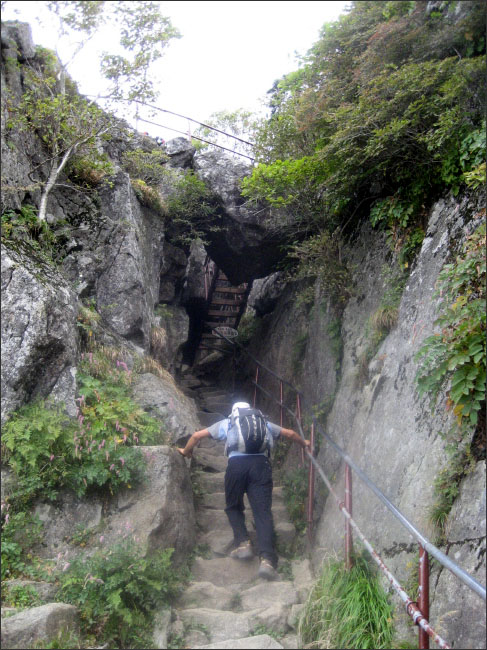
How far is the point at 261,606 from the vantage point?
4488 mm

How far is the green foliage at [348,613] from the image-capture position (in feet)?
11.4

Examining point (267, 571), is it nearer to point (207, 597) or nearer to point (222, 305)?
point (207, 597)

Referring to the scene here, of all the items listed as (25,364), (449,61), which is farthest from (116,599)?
(449,61)

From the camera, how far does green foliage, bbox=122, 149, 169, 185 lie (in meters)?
9.28

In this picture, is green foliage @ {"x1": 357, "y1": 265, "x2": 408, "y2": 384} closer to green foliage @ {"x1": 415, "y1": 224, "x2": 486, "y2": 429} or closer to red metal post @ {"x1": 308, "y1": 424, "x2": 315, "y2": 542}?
red metal post @ {"x1": 308, "y1": 424, "x2": 315, "y2": 542}

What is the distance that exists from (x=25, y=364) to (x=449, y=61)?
203 inches

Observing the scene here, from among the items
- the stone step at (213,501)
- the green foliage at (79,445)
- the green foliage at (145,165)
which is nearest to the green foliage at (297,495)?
the stone step at (213,501)

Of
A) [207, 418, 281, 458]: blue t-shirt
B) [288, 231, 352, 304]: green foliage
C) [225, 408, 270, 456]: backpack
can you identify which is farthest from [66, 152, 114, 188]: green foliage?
[225, 408, 270, 456]: backpack

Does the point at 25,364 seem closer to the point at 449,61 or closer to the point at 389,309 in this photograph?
the point at 389,309

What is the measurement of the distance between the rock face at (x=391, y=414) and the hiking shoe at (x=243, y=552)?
67 centimetres

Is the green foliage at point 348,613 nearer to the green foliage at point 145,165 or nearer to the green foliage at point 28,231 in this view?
the green foliage at point 28,231

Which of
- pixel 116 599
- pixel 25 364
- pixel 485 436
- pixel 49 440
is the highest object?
pixel 485 436

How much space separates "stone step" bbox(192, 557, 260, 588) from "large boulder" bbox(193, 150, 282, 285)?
20.5 feet

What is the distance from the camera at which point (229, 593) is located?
4676 millimetres
